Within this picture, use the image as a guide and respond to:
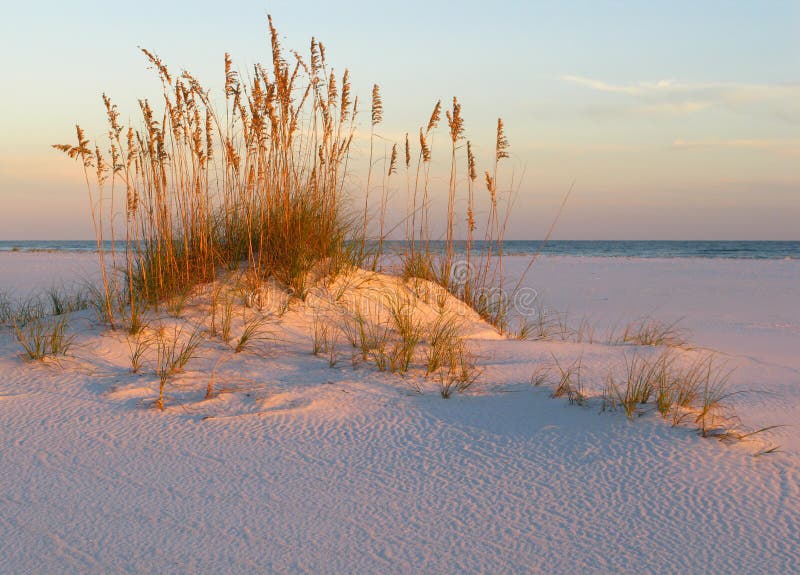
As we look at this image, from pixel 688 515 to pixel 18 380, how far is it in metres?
3.14

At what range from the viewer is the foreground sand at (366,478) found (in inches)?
72.1

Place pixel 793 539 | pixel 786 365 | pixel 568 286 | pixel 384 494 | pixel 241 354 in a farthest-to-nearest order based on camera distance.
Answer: pixel 568 286 < pixel 786 365 < pixel 241 354 < pixel 384 494 < pixel 793 539

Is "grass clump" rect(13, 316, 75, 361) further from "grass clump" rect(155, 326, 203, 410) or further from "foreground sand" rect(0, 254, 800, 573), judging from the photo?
"grass clump" rect(155, 326, 203, 410)

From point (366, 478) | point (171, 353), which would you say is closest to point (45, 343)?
point (171, 353)

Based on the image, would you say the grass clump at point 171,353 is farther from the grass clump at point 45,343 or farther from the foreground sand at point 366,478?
the grass clump at point 45,343

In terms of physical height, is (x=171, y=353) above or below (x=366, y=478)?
above

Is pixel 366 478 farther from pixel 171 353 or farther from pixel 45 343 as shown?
pixel 45 343

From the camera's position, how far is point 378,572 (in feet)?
5.71

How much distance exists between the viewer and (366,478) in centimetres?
232

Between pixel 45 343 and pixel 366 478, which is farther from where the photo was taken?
pixel 45 343

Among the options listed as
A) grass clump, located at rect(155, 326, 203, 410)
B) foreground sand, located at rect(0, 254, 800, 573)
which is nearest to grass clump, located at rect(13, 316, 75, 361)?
foreground sand, located at rect(0, 254, 800, 573)

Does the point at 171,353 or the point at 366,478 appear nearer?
the point at 366,478

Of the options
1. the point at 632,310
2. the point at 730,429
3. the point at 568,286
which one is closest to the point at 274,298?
the point at 730,429

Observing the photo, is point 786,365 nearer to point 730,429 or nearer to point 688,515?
point 730,429
